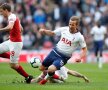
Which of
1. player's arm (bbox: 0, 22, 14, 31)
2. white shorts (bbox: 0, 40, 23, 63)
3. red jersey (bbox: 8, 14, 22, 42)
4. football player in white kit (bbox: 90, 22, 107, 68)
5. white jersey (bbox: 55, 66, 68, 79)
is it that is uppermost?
player's arm (bbox: 0, 22, 14, 31)

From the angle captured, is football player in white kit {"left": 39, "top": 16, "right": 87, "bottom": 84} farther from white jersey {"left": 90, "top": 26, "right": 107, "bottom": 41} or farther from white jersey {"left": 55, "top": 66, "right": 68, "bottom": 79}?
white jersey {"left": 90, "top": 26, "right": 107, "bottom": 41}

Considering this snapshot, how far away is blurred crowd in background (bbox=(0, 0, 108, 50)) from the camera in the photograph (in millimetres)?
36344

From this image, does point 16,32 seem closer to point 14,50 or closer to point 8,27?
point 14,50

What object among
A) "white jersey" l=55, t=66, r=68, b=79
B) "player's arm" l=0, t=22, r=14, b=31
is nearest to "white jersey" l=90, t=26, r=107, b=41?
"white jersey" l=55, t=66, r=68, b=79

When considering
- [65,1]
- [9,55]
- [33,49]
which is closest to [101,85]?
[9,55]

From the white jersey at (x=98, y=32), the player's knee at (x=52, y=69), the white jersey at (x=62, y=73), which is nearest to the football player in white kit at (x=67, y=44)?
the player's knee at (x=52, y=69)

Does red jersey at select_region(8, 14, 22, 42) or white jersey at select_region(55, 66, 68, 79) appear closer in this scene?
red jersey at select_region(8, 14, 22, 42)

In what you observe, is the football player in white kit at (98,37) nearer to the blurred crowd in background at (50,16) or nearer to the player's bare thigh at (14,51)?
the blurred crowd in background at (50,16)

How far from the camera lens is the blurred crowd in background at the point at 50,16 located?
1431 inches

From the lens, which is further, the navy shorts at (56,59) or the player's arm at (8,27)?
the navy shorts at (56,59)

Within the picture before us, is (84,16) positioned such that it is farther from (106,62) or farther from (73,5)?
(106,62)

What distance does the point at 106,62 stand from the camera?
119 feet

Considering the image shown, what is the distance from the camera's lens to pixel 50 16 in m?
37.7

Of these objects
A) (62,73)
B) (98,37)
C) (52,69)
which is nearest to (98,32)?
(98,37)
